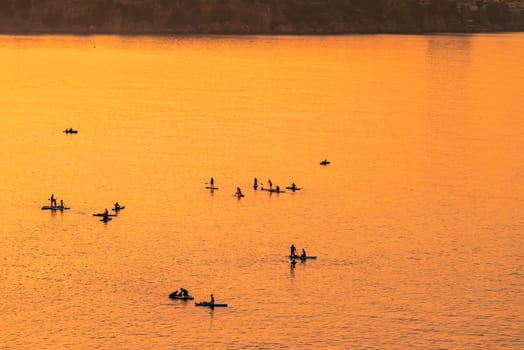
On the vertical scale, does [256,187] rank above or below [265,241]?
above

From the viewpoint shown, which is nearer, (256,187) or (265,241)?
(265,241)

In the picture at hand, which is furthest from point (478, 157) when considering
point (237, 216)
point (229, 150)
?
point (237, 216)

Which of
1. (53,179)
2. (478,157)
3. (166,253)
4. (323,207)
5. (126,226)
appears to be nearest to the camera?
(166,253)

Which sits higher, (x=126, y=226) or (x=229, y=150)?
(x=229, y=150)

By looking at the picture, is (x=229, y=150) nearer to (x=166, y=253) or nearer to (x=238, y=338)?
(x=166, y=253)

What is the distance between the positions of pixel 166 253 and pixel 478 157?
61.3m

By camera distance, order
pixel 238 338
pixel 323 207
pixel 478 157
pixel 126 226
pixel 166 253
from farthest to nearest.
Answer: pixel 478 157 < pixel 323 207 < pixel 126 226 < pixel 166 253 < pixel 238 338

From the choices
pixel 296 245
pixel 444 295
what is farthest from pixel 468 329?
pixel 296 245

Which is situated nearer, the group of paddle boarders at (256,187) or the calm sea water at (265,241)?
the calm sea water at (265,241)

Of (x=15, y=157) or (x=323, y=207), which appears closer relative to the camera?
(x=323, y=207)

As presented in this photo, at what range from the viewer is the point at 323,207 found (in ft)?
379

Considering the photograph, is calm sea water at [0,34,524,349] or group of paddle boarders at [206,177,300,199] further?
group of paddle boarders at [206,177,300,199]

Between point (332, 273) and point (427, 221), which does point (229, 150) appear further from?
point (332, 273)

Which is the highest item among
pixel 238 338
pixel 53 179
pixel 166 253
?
pixel 53 179
